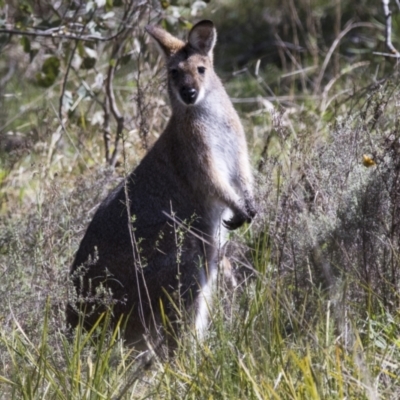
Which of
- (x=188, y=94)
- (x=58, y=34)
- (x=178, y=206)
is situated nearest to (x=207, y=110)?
(x=188, y=94)

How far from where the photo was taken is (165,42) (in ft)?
17.9

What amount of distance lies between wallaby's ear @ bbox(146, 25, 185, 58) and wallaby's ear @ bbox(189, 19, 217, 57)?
90 millimetres

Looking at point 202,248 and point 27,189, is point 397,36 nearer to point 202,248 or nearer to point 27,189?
point 27,189

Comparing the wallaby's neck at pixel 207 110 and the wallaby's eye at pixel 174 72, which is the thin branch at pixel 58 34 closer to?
the wallaby's eye at pixel 174 72

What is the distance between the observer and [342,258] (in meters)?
4.23

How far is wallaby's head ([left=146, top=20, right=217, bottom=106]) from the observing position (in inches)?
206

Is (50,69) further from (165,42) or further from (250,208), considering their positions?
(250,208)

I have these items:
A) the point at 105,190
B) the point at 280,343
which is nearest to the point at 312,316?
the point at 280,343

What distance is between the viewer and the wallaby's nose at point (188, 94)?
521 cm

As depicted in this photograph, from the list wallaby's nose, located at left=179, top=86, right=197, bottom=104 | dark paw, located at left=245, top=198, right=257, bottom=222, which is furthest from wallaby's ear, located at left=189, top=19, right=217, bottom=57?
dark paw, located at left=245, top=198, right=257, bottom=222

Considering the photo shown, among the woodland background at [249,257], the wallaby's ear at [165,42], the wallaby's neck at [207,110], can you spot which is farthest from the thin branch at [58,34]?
the wallaby's neck at [207,110]

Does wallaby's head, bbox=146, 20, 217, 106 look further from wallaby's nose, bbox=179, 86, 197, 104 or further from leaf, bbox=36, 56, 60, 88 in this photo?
leaf, bbox=36, 56, 60, 88

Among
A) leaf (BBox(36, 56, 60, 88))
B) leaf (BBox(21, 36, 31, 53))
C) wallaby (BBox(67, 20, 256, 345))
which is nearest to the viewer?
wallaby (BBox(67, 20, 256, 345))

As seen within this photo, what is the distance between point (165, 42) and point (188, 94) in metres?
0.43
